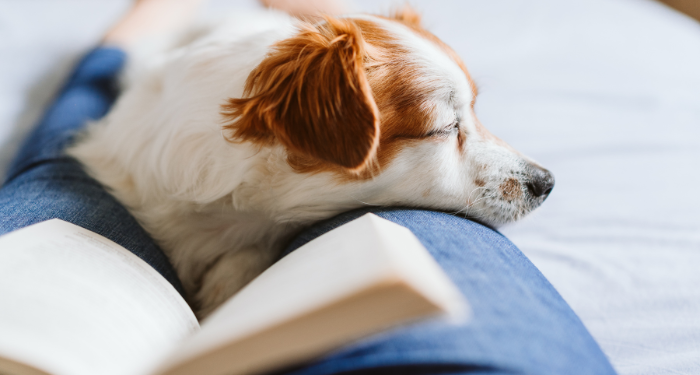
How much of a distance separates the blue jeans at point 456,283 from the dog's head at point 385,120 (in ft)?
0.34

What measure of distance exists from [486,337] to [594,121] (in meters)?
1.64

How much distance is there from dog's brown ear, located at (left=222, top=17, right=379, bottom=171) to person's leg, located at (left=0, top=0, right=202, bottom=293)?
377 mm

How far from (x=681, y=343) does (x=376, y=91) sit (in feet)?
2.78

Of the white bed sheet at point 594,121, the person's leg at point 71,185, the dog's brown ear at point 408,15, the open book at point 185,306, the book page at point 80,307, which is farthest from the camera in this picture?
the dog's brown ear at point 408,15

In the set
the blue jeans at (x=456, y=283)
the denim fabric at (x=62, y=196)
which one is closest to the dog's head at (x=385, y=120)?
the blue jeans at (x=456, y=283)

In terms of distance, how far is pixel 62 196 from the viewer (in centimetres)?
104

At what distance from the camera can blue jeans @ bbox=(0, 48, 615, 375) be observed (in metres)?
0.52

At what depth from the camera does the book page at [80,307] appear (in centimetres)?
60

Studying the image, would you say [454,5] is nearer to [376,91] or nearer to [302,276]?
[376,91]

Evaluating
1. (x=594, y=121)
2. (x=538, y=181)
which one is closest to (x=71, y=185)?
(x=538, y=181)

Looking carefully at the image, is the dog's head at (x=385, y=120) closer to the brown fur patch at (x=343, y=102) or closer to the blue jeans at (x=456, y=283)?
the brown fur patch at (x=343, y=102)

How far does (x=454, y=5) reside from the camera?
2836 mm

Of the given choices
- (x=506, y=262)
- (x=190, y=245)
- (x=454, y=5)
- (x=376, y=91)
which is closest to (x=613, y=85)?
(x=454, y=5)

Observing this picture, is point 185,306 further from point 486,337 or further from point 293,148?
point 486,337
